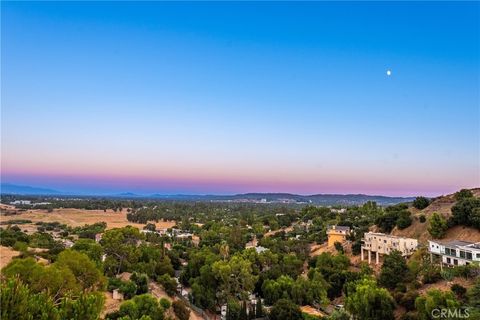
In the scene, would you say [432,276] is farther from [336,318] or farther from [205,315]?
[205,315]

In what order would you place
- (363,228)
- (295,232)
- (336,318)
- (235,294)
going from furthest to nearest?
(295,232) → (363,228) → (235,294) → (336,318)

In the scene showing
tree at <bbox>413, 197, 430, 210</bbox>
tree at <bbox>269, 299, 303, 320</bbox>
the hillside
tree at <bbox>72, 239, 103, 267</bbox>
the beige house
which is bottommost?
tree at <bbox>269, 299, 303, 320</bbox>

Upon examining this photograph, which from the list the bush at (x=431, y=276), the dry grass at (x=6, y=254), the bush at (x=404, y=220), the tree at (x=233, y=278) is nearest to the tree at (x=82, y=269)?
the tree at (x=233, y=278)

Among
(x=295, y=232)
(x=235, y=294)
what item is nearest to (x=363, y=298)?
(x=235, y=294)

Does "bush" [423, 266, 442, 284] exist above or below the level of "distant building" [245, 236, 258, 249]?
above

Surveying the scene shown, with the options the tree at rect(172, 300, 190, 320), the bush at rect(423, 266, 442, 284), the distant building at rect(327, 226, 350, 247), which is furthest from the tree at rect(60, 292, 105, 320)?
the distant building at rect(327, 226, 350, 247)

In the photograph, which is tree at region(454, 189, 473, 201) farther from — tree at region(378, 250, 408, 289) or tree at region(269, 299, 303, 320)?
tree at region(269, 299, 303, 320)

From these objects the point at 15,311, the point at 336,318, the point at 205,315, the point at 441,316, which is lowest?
the point at 205,315
